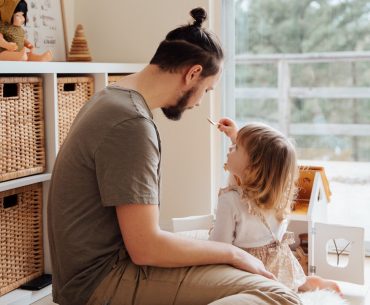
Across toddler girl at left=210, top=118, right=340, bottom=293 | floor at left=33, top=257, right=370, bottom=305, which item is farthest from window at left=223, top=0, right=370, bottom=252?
toddler girl at left=210, top=118, right=340, bottom=293

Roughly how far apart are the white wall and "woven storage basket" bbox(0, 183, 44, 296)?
78cm

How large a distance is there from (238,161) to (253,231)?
24 cm

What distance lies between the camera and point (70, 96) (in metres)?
2.49

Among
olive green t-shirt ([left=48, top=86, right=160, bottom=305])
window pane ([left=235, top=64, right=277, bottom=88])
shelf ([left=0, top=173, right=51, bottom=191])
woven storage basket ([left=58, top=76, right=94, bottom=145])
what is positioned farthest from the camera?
window pane ([left=235, top=64, right=277, bottom=88])

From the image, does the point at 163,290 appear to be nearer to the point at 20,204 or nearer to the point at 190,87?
the point at 190,87

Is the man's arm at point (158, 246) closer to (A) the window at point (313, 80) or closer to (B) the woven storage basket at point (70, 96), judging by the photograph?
(B) the woven storage basket at point (70, 96)

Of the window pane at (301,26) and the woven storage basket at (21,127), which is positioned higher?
the window pane at (301,26)

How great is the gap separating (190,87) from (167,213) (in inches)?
53.9

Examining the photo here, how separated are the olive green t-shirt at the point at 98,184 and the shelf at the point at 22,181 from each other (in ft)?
1.81

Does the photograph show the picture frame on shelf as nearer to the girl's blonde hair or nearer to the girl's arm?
the girl's arm

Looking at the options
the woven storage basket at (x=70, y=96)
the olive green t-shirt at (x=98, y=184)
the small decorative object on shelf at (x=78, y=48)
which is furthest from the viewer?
the small decorative object on shelf at (x=78, y=48)

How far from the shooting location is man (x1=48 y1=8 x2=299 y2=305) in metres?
1.46

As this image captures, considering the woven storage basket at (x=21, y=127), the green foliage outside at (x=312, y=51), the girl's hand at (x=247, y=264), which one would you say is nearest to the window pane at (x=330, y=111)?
the green foliage outside at (x=312, y=51)

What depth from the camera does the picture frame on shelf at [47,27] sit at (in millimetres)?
2693
